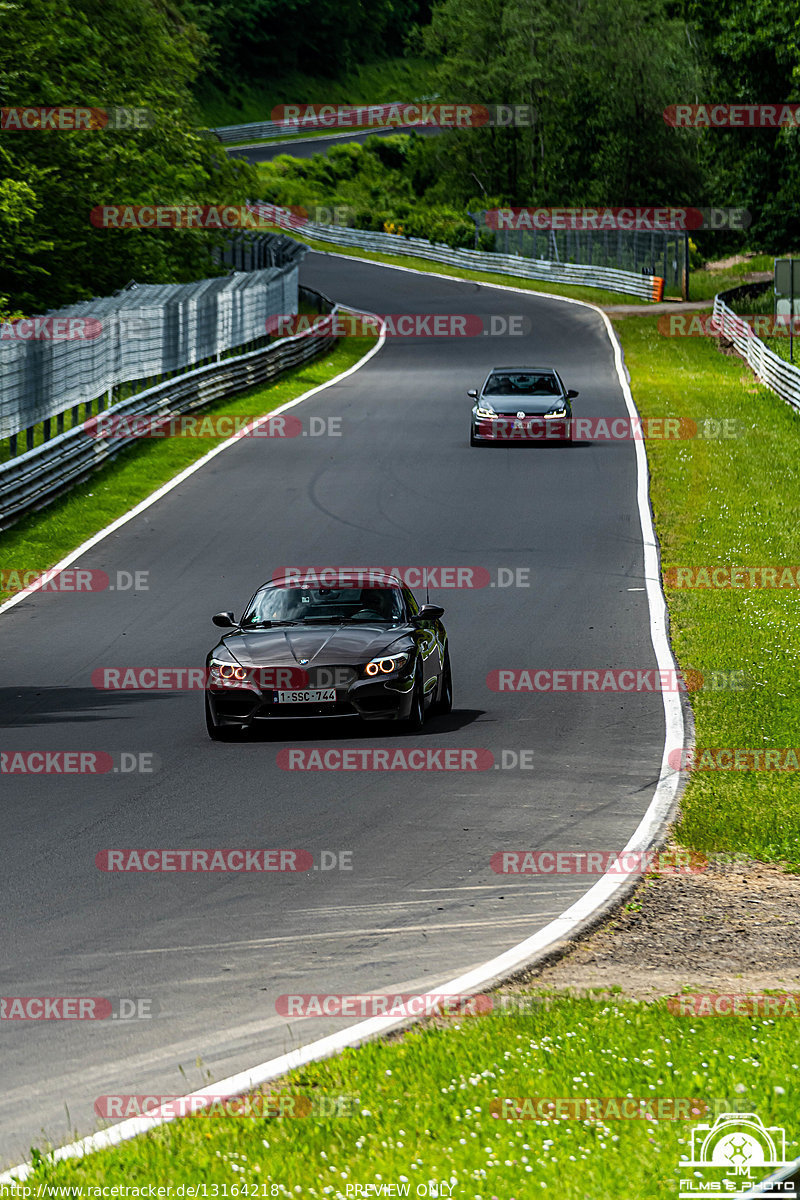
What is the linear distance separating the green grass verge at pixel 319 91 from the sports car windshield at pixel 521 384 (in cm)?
8703

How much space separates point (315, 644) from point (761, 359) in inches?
1264

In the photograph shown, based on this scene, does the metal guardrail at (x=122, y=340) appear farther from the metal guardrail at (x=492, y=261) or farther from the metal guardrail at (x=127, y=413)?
the metal guardrail at (x=492, y=261)

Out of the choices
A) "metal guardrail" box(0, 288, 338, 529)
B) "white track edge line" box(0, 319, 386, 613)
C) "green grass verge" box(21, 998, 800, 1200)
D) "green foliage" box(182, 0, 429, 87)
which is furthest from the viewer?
"green foliage" box(182, 0, 429, 87)

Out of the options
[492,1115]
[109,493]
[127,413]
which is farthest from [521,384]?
[492,1115]

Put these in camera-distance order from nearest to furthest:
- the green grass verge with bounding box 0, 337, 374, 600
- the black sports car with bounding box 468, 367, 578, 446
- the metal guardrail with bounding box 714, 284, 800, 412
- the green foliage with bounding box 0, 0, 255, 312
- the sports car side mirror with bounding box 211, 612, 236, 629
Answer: the sports car side mirror with bounding box 211, 612, 236, 629 → the green grass verge with bounding box 0, 337, 374, 600 → the black sports car with bounding box 468, 367, 578, 446 → the metal guardrail with bounding box 714, 284, 800, 412 → the green foliage with bounding box 0, 0, 255, 312

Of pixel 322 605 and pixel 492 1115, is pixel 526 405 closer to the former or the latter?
pixel 322 605

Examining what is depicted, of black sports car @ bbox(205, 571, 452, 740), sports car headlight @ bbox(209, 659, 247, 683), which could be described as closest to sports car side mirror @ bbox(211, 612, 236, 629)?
black sports car @ bbox(205, 571, 452, 740)

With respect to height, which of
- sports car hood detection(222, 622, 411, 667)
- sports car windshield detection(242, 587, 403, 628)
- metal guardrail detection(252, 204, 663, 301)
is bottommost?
sports car hood detection(222, 622, 411, 667)

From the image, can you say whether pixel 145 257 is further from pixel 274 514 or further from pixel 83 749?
pixel 83 749

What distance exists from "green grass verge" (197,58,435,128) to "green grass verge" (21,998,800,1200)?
116 m

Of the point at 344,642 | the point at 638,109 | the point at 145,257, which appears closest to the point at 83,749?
the point at 344,642

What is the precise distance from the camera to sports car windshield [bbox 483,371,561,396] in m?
34.7

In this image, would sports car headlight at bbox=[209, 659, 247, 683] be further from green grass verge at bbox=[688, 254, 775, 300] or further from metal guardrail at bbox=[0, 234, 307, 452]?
green grass verge at bbox=[688, 254, 775, 300]

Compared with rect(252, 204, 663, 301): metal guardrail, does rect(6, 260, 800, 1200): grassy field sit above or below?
below
